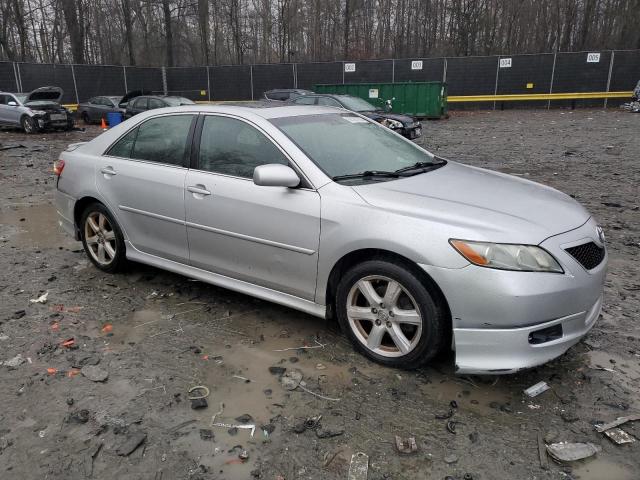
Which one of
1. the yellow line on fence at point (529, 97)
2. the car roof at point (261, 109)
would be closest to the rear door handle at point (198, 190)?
the car roof at point (261, 109)

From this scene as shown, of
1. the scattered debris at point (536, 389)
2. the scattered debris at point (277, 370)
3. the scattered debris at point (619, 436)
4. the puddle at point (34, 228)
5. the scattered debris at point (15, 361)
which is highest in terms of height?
the scattered debris at point (536, 389)

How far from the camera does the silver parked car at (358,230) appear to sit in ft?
9.40

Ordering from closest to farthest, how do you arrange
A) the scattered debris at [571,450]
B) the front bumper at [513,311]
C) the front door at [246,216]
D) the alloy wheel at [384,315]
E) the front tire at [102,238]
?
the scattered debris at [571,450]
the front bumper at [513,311]
the alloy wheel at [384,315]
the front door at [246,216]
the front tire at [102,238]

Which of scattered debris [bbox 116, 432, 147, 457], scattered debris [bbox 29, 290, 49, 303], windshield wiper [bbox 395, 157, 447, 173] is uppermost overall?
windshield wiper [bbox 395, 157, 447, 173]

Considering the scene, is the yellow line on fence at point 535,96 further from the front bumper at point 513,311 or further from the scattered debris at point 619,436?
the scattered debris at point 619,436

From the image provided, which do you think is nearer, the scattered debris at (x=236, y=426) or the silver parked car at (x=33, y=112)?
the scattered debris at (x=236, y=426)

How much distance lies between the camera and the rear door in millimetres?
4168

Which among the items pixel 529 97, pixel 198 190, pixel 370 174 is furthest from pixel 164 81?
pixel 370 174

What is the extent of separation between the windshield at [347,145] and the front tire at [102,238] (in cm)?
196

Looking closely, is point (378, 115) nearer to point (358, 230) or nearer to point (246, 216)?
point (246, 216)

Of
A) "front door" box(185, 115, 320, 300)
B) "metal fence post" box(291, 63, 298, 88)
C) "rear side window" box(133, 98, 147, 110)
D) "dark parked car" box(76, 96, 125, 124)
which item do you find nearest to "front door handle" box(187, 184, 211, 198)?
"front door" box(185, 115, 320, 300)

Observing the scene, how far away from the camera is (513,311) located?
9.14 feet

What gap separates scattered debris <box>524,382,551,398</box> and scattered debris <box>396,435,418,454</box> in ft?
2.71

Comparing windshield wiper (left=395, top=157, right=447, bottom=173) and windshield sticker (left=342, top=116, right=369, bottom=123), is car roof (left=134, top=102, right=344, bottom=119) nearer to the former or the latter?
windshield sticker (left=342, top=116, right=369, bottom=123)
